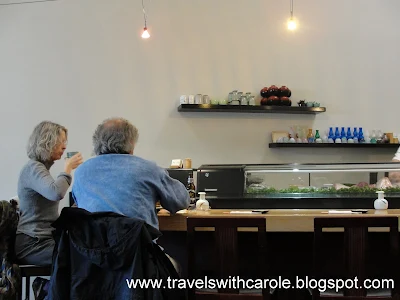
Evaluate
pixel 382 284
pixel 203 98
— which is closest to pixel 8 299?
pixel 382 284

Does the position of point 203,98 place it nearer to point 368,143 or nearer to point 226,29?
point 226,29

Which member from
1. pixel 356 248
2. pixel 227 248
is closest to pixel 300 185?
pixel 356 248

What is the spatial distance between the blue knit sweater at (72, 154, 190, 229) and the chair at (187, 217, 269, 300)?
0.22 m

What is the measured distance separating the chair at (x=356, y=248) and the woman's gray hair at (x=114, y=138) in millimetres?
1028

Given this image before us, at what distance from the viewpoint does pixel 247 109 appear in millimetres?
4777

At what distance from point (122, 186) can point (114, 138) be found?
28 centimetres

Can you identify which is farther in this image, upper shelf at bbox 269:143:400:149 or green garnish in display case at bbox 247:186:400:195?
upper shelf at bbox 269:143:400:149

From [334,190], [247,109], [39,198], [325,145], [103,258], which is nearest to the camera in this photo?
[103,258]

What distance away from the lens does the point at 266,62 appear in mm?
→ 5008

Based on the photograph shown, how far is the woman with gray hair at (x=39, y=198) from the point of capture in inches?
88.7

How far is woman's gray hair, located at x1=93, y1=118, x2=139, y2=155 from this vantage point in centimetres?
206

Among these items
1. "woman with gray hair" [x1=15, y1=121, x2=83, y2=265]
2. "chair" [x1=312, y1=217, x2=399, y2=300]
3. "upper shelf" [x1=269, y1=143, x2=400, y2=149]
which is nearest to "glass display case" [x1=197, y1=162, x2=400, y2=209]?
"chair" [x1=312, y1=217, x2=399, y2=300]

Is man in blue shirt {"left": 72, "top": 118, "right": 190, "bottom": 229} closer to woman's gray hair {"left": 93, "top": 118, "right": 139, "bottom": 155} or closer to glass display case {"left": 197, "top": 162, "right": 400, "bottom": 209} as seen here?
woman's gray hair {"left": 93, "top": 118, "right": 139, "bottom": 155}

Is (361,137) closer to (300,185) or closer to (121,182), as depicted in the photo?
(300,185)
